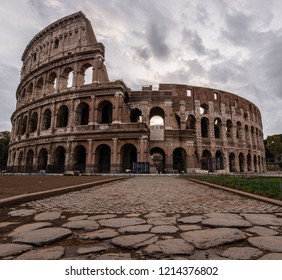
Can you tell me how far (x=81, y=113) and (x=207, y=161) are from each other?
16.1 m

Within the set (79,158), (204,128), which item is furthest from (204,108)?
(79,158)

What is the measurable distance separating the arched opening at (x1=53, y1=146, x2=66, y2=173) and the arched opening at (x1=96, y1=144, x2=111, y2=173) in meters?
4.04

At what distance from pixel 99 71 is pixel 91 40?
5548 millimetres

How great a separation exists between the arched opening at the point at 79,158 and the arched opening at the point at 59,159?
63.1 inches

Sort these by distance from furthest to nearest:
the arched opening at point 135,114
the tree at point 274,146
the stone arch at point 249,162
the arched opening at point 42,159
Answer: the tree at point 274,146
the stone arch at point 249,162
the arched opening at point 135,114
the arched opening at point 42,159

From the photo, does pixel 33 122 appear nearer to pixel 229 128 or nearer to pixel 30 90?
pixel 30 90

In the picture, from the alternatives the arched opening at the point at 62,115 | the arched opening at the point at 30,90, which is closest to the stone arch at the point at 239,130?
the arched opening at the point at 62,115

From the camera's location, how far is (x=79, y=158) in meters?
24.0

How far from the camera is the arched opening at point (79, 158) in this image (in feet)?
71.2

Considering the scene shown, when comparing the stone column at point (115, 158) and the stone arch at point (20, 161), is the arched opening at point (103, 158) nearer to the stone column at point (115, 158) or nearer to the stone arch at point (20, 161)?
the stone column at point (115, 158)

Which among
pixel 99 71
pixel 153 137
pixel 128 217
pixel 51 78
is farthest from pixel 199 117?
pixel 128 217

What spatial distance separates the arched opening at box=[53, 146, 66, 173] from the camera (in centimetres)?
2230

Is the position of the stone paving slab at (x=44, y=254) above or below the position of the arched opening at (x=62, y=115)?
below
